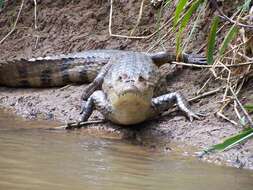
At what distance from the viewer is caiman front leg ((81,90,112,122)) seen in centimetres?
574

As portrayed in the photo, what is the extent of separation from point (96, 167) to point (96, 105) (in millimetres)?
2144

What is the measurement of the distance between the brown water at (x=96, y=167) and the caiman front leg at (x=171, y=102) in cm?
71

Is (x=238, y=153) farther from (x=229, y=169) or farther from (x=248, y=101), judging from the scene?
(x=248, y=101)

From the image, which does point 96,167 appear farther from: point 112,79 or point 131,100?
point 112,79

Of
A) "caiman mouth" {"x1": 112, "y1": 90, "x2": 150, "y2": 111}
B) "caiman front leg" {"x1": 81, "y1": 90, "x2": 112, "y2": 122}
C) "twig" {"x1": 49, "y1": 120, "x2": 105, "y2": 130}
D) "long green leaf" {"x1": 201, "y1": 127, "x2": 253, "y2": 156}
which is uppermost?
"long green leaf" {"x1": 201, "y1": 127, "x2": 253, "y2": 156}

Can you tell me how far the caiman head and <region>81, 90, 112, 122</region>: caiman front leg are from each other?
0.19 feet

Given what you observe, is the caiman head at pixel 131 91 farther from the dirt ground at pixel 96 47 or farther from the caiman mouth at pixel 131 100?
the dirt ground at pixel 96 47

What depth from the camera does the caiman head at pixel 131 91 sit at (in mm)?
5320

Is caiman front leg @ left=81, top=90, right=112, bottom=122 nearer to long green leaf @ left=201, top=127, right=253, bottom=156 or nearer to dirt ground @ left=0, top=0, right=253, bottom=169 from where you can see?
dirt ground @ left=0, top=0, right=253, bottom=169

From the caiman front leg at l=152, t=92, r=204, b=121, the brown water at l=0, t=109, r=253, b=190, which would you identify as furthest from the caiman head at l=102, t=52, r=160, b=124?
the brown water at l=0, t=109, r=253, b=190

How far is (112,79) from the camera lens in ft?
19.1

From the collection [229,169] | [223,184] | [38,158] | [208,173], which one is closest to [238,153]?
[229,169]

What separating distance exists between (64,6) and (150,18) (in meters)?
1.51

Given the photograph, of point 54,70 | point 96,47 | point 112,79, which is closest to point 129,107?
point 112,79
